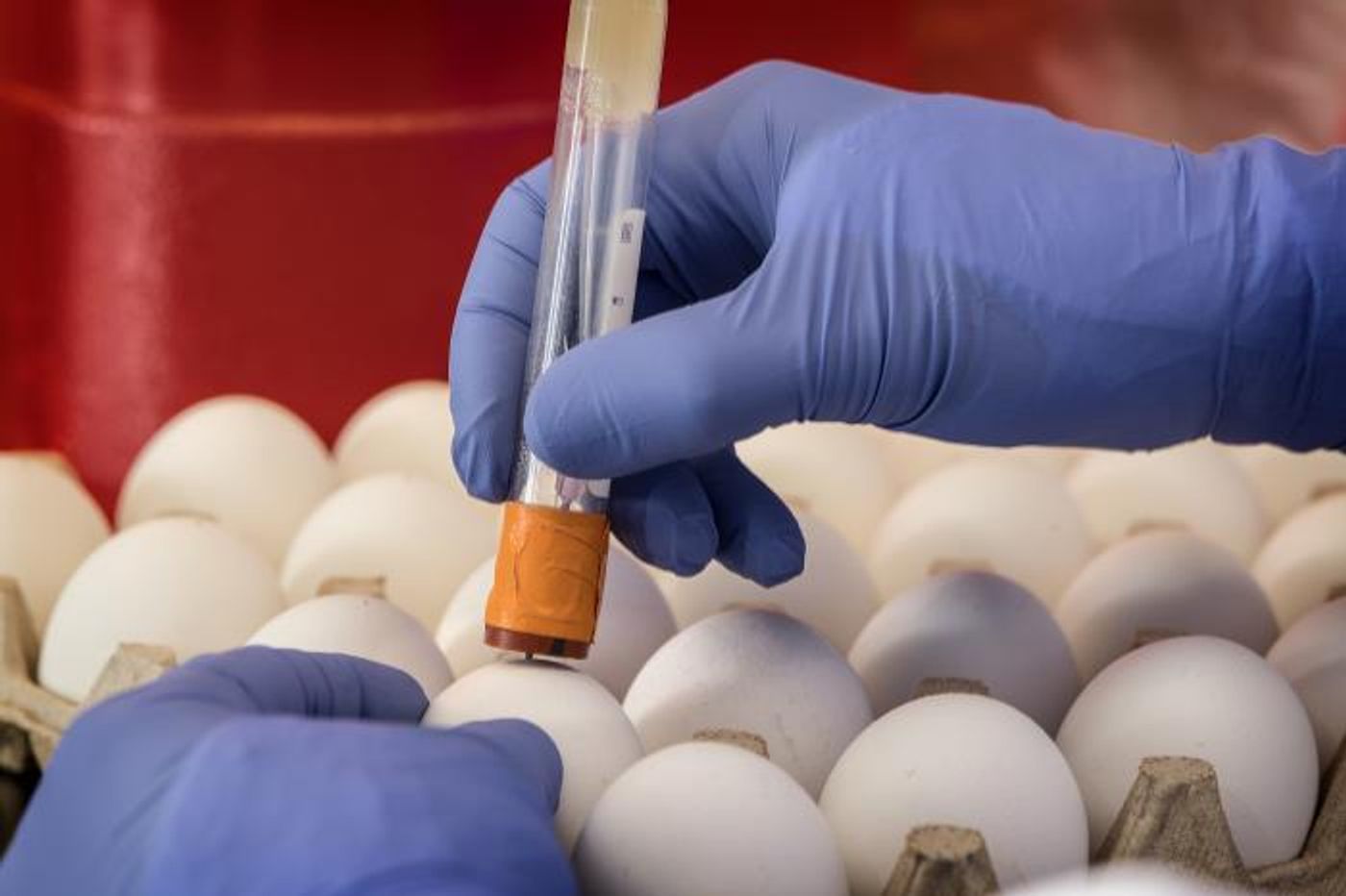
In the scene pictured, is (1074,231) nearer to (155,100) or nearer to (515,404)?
(515,404)

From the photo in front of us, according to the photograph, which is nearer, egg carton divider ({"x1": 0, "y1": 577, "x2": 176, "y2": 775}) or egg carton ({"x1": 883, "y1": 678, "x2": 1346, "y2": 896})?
egg carton ({"x1": 883, "y1": 678, "x2": 1346, "y2": 896})

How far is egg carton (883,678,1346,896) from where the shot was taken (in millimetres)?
1086

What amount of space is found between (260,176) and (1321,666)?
4.18 feet

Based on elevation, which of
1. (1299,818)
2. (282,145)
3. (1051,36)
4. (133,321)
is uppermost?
(1051,36)

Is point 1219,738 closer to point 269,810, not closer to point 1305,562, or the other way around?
point 1305,562

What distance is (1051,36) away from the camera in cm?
234

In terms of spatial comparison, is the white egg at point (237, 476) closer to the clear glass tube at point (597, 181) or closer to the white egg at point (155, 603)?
the white egg at point (155, 603)

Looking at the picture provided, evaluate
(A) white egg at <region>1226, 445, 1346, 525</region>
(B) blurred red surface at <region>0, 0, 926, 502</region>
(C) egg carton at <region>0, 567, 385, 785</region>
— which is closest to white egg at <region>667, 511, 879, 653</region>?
(C) egg carton at <region>0, 567, 385, 785</region>

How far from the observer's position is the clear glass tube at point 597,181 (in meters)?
1.31

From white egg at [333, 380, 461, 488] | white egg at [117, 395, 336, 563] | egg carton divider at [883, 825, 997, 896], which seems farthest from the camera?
white egg at [333, 380, 461, 488]

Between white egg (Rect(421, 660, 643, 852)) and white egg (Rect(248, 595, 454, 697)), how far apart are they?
0.09 m

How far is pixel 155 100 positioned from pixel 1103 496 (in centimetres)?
106

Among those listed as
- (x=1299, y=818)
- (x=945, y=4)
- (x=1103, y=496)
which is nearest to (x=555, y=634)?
(x=1299, y=818)

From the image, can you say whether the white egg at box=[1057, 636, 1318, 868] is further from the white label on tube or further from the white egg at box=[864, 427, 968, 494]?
the white egg at box=[864, 427, 968, 494]
